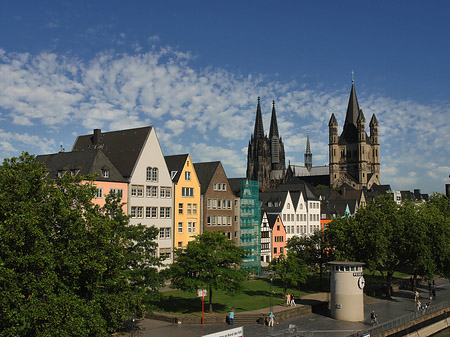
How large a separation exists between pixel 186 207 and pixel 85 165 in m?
15.2

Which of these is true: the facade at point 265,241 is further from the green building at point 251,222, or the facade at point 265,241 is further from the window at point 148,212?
the window at point 148,212

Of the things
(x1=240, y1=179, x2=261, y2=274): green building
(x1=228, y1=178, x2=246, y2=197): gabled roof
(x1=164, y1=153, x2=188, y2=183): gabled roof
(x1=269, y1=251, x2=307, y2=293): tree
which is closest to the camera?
(x1=269, y1=251, x2=307, y2=293): tree

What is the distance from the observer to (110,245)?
27.6 meters

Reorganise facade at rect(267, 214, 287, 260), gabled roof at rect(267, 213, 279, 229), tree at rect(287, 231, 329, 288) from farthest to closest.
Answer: facade at rect(267, 214, 287, 260) < gabled roof at rect(267, 213, 279, 229) < tree at rect(287, 231, 329, 288)

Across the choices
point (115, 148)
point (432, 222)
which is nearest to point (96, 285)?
point (115, 148)

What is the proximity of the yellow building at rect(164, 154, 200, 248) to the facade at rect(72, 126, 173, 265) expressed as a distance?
1.11 metres

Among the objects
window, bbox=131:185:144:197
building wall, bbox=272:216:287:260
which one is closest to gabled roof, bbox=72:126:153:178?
window, bbox=131:185:144:197

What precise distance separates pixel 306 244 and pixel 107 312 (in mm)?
37042

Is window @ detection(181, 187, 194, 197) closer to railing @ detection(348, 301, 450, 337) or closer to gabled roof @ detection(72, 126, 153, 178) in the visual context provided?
gabled roof @ detection(72, 126, 153, 178)

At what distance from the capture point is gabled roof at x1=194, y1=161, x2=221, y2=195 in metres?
69.4

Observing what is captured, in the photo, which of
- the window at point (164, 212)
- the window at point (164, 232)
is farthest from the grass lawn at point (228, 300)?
the window at point (164, 212)

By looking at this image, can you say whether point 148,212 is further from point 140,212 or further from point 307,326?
point 307,326

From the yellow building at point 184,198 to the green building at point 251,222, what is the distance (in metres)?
10.2

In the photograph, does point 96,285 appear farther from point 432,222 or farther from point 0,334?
point 432,222
